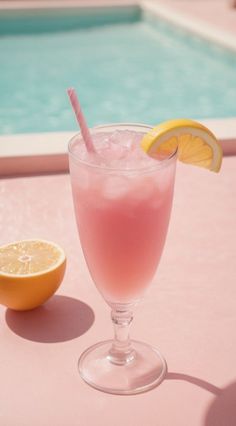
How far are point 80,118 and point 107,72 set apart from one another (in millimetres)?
4863

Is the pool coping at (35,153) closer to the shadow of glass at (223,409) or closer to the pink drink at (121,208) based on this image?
the pink drink at (121,208)

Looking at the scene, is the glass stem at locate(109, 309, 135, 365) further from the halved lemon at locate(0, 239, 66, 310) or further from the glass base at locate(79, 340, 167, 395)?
the halved lemon at locate(0, 239, 66, 310)

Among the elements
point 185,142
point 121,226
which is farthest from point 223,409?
point 185,142

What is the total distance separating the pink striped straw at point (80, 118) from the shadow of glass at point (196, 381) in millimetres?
443

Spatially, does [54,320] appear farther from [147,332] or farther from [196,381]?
[196,381]

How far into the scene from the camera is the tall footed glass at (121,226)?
1.12 metres

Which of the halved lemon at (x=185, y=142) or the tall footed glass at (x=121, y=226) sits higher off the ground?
the halved lemon at (x=185, y=142)

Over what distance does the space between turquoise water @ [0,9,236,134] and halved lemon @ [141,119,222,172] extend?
3.67 metres

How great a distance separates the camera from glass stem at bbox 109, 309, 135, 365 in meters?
1.27

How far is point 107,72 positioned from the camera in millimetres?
5879

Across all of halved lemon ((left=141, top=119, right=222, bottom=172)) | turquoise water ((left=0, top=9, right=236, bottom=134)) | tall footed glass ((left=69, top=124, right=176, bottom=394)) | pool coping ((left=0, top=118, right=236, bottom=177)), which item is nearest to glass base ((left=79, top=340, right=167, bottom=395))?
tall footed glass ((left=69, top=124, right=176, bottom=394))

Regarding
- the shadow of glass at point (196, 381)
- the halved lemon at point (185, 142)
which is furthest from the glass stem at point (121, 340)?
the halved lemon at point (185, 142)

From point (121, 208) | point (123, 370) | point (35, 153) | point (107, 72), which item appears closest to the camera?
point (121, 208)

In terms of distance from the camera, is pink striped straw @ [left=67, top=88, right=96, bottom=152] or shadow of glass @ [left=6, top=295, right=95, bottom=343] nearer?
pink striped straw @ [left=67, top=88, right=96, bottom=152]
